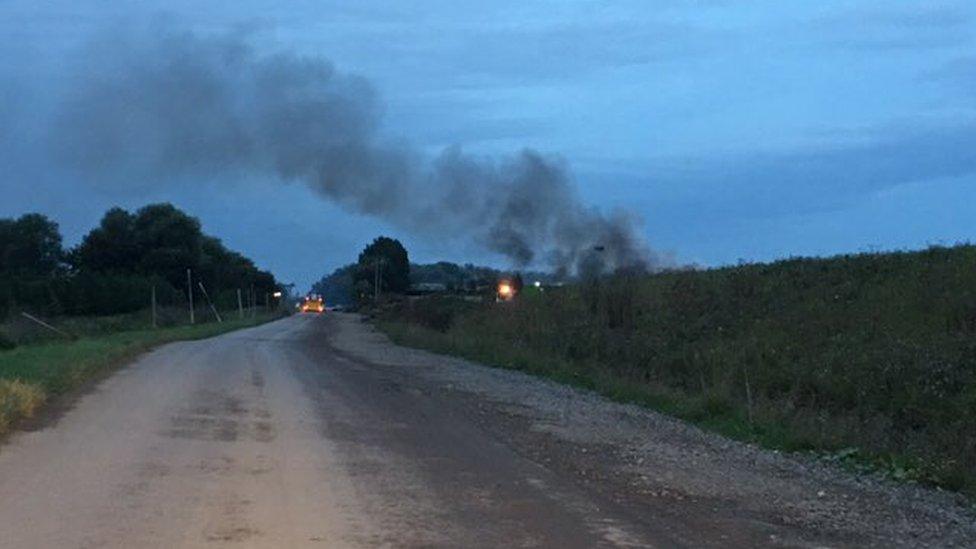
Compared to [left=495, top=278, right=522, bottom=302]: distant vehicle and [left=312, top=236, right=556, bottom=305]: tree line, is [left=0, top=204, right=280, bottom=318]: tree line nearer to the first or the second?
[left=312, top=236, right=556, bottom=305]: tree line

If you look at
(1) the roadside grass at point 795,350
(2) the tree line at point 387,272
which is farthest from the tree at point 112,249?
(1) the roadside grass at point 795,350

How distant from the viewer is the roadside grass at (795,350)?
18.1 meters

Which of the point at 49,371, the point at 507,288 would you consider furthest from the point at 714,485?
the point at 507,288

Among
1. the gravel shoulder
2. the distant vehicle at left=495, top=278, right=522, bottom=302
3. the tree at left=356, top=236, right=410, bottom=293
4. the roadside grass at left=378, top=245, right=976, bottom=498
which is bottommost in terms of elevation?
the gravel shoulder

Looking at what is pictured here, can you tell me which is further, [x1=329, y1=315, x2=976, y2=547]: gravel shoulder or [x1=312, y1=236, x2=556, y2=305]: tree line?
[x1=312, y1=236, x2=556, y2=305]: tree line

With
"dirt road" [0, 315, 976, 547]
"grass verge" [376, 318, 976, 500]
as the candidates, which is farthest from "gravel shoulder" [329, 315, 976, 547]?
"grass verge" [376, 318, 976, 500]

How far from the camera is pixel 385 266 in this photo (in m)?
135

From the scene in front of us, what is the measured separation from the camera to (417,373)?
30.1 meters

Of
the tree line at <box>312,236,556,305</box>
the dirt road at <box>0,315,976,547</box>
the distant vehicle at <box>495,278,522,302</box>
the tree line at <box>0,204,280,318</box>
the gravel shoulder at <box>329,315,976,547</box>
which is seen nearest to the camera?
the dirt road at <box>0,315,976,547</box>

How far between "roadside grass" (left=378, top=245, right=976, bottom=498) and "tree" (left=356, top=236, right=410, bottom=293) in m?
86.0

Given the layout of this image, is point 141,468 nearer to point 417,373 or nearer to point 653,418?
point 653,418

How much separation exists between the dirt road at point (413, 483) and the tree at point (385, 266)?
10798cm

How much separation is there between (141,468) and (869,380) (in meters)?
14.3

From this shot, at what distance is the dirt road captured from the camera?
9.75 meters
